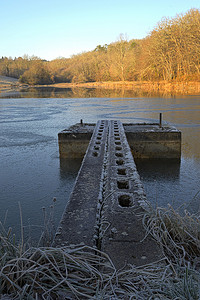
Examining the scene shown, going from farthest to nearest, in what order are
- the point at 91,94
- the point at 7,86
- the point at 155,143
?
1. the point at 7,86
2. the point at 91,94
3. the point at 155,143

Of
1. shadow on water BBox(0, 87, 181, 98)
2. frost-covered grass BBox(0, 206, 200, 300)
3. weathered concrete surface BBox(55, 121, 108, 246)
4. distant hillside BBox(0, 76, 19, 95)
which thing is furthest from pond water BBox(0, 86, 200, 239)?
distant hillside BBox(0, 76, 19, 95)

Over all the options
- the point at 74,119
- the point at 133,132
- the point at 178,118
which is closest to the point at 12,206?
the point at 133,132

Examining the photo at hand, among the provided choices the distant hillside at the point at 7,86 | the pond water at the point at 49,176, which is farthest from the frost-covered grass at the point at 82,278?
the distant hillside at the point at 7,86

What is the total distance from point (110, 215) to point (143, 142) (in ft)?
17.4

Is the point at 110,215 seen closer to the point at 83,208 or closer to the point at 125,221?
the point at 125,221

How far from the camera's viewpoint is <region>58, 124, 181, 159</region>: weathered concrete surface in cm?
787

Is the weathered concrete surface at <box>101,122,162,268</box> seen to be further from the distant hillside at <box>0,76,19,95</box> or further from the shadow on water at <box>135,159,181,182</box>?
the distant hillside at <box>0,76,19,95</box>

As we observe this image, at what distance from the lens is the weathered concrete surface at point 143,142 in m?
7.87

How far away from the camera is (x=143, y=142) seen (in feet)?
26.5

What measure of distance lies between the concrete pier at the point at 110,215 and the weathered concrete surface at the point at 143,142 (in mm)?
3118

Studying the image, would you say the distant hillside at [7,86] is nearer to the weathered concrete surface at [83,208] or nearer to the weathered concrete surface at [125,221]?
the weathered concrete surface at [83,208]

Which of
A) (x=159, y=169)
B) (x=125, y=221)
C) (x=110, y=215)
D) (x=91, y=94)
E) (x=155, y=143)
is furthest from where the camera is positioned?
(x=91, y=94)

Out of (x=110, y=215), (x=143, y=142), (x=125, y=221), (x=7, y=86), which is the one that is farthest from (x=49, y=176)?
(x=7, y=86)

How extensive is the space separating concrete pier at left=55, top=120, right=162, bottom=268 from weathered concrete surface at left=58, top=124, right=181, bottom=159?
312 centimetres
